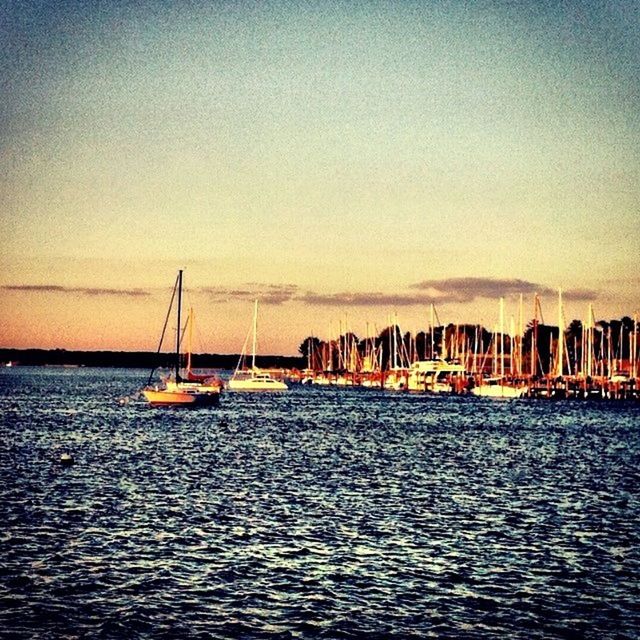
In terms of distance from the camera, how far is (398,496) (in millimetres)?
43062

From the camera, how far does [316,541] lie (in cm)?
3173

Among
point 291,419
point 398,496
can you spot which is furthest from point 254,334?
point 398,496

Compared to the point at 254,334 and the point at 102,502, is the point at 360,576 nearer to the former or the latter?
the point at 102,502

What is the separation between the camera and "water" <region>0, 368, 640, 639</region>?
23.1 meters

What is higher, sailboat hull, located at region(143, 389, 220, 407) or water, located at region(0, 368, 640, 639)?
sailboat hull, located at region(143, 389, 220, 407)

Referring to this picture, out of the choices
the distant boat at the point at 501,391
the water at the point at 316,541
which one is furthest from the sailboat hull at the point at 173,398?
the distant boat at the point at 501,391

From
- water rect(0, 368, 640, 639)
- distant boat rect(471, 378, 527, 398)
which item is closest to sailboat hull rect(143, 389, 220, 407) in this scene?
water rect(0, 368, 640, 639)

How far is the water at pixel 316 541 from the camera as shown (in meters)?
23.1

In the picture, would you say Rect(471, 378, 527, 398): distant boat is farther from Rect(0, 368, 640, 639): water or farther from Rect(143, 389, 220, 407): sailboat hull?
Rect(0, 368, 640, 639): water

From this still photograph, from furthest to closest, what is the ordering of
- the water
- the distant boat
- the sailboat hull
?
the distant boat < the sailboat hull < the water

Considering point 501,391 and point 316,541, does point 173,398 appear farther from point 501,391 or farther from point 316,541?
point 316,541

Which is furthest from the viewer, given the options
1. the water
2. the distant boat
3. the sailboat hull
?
the distant boat

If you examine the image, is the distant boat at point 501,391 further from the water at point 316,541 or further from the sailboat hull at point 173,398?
the water at point 316,541

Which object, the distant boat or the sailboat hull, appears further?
the distant boat
